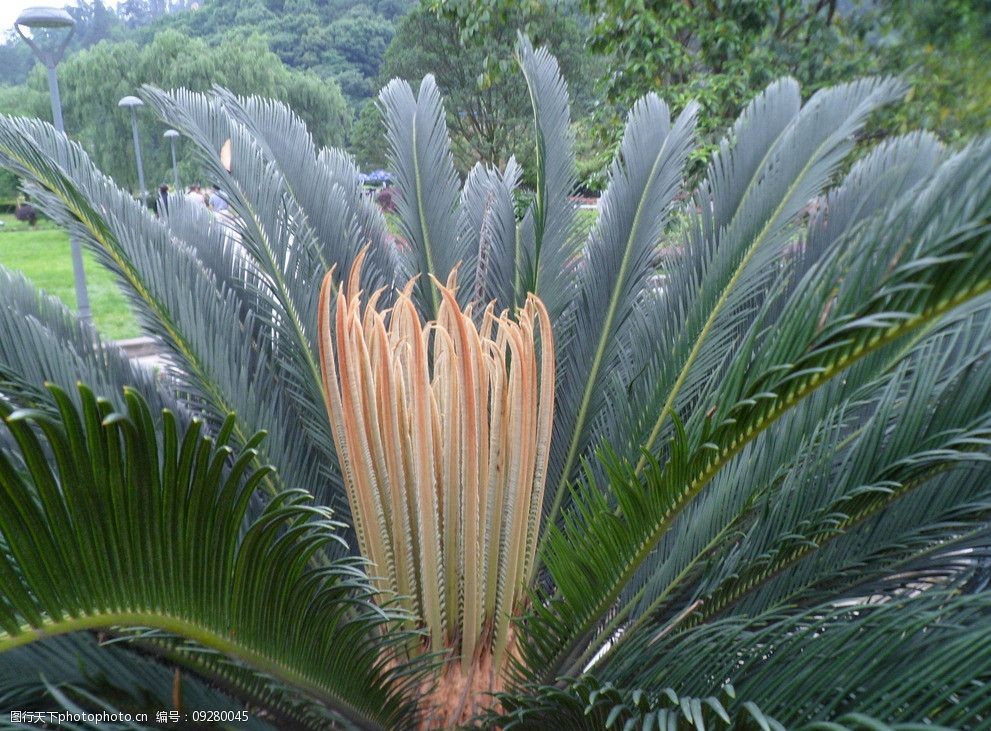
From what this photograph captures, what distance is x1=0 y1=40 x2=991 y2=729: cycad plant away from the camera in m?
0.84

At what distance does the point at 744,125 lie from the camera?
1.98 metres

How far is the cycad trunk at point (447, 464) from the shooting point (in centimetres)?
135

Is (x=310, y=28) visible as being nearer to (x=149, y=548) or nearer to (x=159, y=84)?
(x=159, y=84)

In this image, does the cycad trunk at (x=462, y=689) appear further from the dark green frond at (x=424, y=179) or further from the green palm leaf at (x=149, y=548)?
the dark green frond at (x=424, y=179)

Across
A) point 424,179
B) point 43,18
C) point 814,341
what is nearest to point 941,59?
point 424,179

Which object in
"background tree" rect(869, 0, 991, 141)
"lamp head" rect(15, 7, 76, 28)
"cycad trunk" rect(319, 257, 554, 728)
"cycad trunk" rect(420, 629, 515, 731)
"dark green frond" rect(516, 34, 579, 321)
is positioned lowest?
"cycad trunk" rect(420, 629, 515, 731)

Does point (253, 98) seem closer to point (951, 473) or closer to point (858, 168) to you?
point (858, 168)

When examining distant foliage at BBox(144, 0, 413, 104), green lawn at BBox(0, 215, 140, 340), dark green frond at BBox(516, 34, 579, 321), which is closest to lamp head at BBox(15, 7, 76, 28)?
distant foliage at BBox(144, 0, 413, 104)

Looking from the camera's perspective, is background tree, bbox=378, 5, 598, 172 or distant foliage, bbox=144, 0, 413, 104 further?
background tree, bbox=378, 5, 598, 172

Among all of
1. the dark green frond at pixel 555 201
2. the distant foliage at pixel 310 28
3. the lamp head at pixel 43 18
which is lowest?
the dark green frond at pixel 555 201

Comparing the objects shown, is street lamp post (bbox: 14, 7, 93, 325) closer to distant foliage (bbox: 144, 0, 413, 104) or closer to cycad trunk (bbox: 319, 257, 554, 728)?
distant foliage (bbox: 144, 0, 413, 104)

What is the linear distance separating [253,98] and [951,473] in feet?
5.97

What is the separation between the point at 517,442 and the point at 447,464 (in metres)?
0.14

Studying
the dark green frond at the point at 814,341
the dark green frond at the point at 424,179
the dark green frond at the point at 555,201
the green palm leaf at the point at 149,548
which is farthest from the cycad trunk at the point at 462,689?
the dark green frond at the point at 424,179
